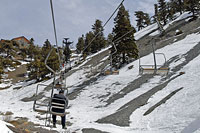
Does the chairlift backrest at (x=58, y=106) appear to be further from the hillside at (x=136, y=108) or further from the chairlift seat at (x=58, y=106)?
the hillside at (x=136, y=108)

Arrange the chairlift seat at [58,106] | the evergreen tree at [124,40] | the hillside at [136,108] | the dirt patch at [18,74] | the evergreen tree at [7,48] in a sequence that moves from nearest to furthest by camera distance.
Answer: the chairlift seat at [58,106] < the hillside at [136,108] < the evergreen tree at [124,40] < the dirt patch at [18,74] < the evergreen tree at [7,48]

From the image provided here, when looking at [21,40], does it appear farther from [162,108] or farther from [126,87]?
[162,108]

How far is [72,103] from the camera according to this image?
21234mm

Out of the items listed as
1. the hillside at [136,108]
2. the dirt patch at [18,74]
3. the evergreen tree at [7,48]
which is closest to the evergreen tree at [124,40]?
the hillside at [136,108]

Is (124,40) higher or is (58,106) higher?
(124,40)

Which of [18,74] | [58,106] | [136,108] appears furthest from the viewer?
[18,74]

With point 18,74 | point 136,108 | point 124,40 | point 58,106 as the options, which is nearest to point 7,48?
point 18,74

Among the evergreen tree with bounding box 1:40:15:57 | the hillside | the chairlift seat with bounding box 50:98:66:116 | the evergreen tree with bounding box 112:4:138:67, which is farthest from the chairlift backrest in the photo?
the evergreen tree with bounding box 1:40:15:57

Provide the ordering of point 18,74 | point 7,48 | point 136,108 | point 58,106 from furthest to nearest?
point 7,48 < point 18,74 < point 136,108 < point 58,106

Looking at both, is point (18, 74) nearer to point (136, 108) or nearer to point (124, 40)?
point (124, 40)

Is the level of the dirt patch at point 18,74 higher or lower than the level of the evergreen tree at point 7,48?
lower

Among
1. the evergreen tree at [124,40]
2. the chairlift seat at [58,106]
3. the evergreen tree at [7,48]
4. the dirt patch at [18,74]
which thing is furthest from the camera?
the evergreen tree at [7,48]

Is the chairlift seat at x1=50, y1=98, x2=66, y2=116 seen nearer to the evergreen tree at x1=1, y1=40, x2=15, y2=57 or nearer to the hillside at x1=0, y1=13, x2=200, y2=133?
the hillside at x1=0, y1=13, x2=200, y2=133

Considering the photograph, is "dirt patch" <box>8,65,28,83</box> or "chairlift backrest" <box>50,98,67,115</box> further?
"dirt patch" <box>8,65,28,83</box>
